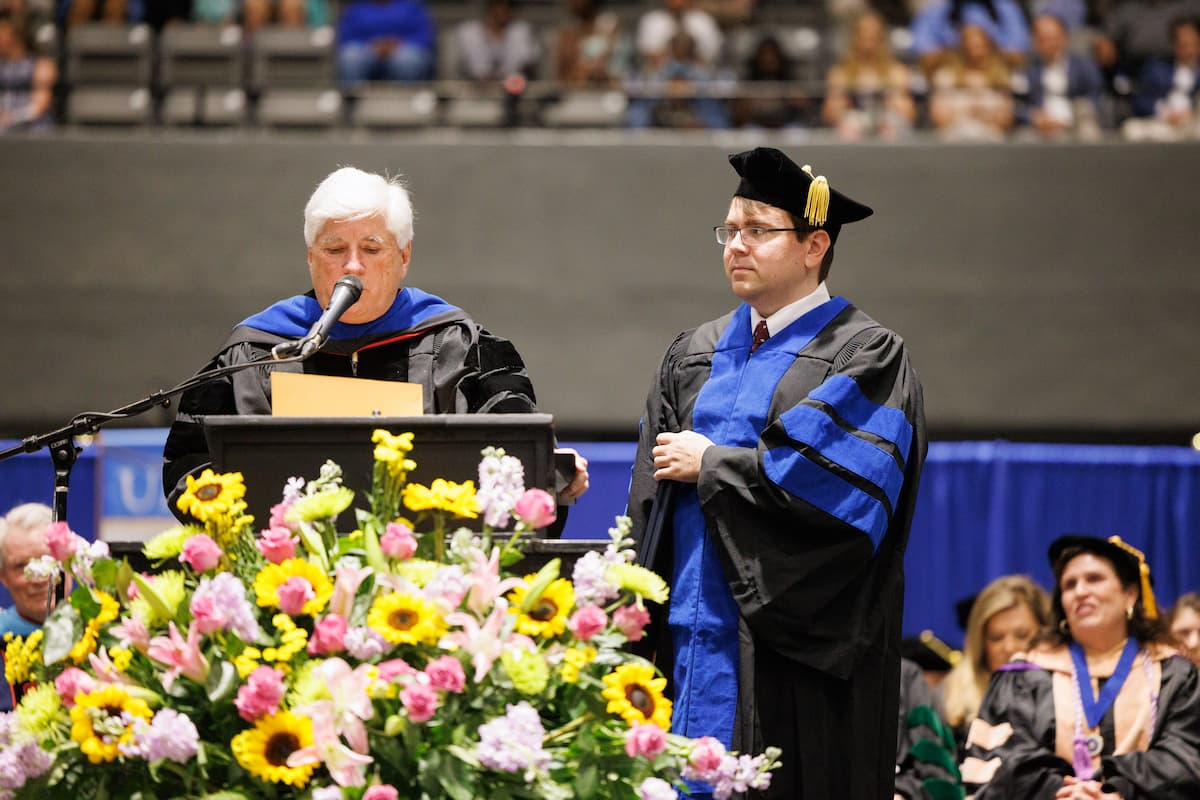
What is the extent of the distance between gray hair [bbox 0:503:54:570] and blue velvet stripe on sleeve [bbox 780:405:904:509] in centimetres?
277

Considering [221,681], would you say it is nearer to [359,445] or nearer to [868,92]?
[359,445]

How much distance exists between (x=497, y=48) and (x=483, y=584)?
295 inches

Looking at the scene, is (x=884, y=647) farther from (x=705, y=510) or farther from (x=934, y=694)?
(x=934, y=694)

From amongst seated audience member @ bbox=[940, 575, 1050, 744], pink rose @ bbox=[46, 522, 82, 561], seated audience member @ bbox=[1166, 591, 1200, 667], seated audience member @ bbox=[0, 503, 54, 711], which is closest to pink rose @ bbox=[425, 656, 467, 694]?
pink rose @ bbox=[46, 522, 82, 561]

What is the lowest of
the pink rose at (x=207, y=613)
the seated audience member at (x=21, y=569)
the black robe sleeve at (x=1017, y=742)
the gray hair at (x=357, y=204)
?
the black robe sleeve at (x=1017, y=742)

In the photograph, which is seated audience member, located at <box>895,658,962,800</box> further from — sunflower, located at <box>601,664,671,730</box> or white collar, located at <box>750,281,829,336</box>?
sunflower, located at <box>601,664,671,730</box>

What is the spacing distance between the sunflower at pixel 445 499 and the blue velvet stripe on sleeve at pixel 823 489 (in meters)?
1.03

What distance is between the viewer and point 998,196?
8.81m

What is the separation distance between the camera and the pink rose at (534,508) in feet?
7.70

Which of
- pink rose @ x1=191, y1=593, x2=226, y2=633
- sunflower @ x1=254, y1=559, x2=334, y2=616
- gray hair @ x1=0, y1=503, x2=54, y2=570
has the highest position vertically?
sunflower @ x1=254, y1=559, x2=334, y2=616

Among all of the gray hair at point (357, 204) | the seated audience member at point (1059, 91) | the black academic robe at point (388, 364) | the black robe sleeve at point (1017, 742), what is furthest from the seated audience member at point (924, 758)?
the seated audience member at point (1059, 91)

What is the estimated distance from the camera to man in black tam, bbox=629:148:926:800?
10.7ft

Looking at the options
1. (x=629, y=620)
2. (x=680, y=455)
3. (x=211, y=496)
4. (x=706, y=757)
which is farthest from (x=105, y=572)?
(x=680, y=455)

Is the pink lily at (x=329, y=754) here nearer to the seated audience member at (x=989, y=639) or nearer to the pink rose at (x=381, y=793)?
the pink rose at (x=381, y=793)
